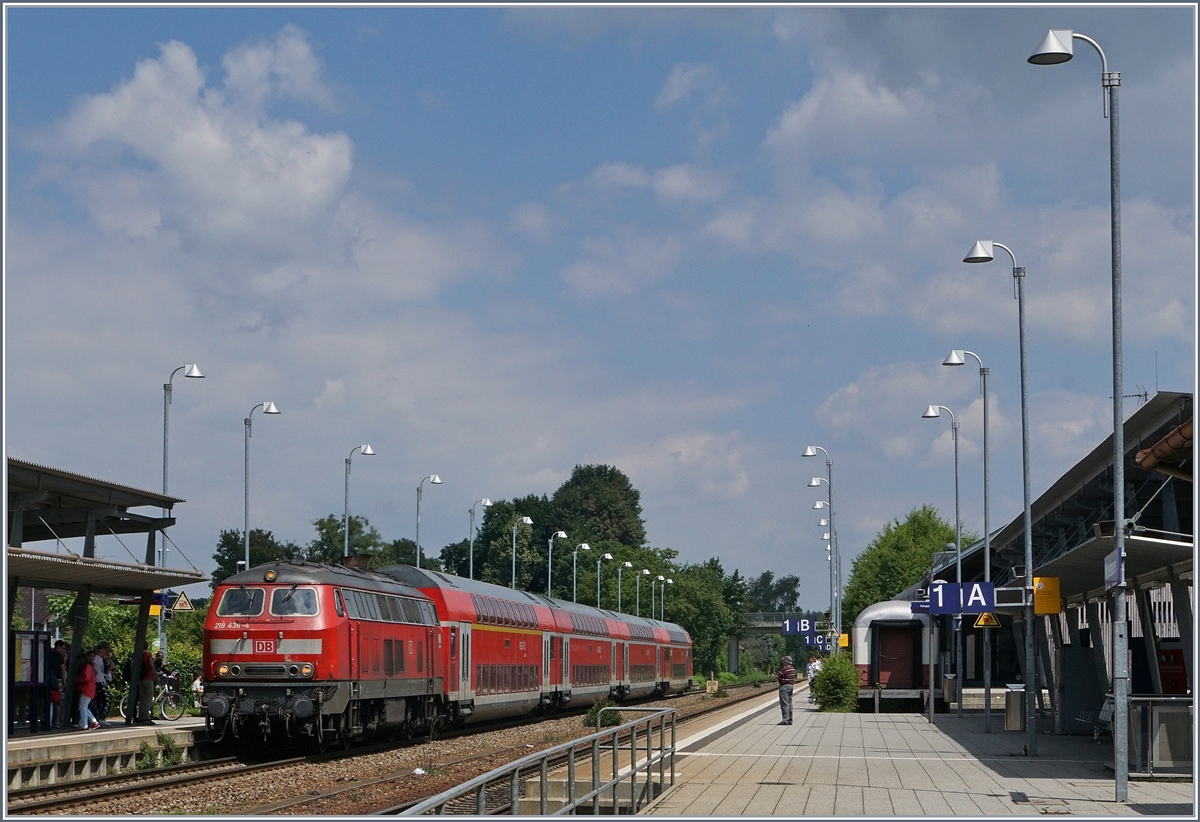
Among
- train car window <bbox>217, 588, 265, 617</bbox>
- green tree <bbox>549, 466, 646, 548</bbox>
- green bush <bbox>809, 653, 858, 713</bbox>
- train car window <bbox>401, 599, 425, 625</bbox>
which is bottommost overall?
green bush <bbox>809, 653, 858, 713</bbox>

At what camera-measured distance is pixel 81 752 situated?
820 inches

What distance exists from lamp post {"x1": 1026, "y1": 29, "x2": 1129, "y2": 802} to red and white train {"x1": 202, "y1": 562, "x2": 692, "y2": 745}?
11469mm

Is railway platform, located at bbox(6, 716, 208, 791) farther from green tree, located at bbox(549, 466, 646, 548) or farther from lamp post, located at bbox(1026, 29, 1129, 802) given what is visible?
green tree, located at bbox(549, 466, 646, 548)

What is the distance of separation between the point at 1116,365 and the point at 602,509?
402ft

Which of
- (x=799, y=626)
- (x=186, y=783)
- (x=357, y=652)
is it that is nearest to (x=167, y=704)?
(x=357, y=652)

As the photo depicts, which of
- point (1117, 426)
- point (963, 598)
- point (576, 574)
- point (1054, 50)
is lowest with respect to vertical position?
point (576, 574)

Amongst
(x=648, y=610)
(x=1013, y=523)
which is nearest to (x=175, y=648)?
(x=1013, y=523)

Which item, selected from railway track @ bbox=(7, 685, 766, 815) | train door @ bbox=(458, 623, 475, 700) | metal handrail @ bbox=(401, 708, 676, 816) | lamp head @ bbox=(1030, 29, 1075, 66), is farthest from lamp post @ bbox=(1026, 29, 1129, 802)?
train door @ bbox=(458, 623, 475, 700)

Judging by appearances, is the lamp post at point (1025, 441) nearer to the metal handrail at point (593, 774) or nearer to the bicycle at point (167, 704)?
the metal handrail at point (593, 774)

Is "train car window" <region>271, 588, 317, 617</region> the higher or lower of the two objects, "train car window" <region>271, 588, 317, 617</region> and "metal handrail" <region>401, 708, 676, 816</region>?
the higher

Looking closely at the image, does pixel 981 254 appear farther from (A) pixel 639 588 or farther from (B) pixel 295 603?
(A) pixel 639 588

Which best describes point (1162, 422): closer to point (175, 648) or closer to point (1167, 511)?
point (1167, 511)

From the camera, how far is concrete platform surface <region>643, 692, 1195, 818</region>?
16.1 metres

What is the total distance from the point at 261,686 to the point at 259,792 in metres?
4.47
